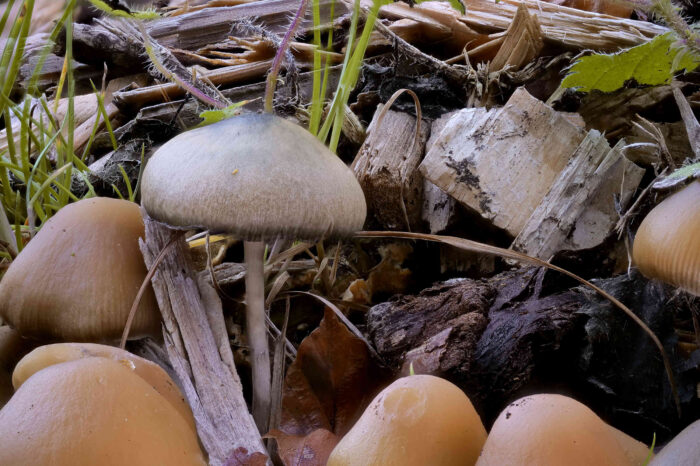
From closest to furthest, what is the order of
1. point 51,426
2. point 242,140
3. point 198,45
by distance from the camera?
point 51,426
point 242,140
point 198,45

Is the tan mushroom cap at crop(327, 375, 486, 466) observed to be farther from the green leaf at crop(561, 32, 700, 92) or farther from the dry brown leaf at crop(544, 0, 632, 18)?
the dry brown leaf at crop(544, 0, 632, 18)

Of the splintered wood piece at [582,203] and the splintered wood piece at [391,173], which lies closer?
the splintered wood piece at [582,203]

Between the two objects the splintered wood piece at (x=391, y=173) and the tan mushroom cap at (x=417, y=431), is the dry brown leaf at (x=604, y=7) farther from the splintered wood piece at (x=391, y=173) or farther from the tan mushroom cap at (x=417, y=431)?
the tan mushroom cap at (x=417, y=431)

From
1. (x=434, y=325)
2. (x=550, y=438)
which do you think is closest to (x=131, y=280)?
(x=434, y=325)

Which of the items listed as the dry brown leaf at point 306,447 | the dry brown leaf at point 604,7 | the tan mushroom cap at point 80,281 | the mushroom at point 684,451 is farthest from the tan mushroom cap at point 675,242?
the dry brown leaf at point 604,7

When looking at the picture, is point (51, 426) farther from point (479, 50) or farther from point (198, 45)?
point (198, 45)

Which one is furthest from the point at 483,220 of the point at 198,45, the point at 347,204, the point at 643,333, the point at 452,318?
the point at 198,45
